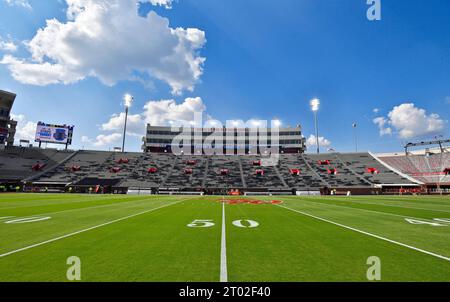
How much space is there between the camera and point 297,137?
8762cm

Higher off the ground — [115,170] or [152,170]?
[152,170]

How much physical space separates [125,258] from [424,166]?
82.8 metres

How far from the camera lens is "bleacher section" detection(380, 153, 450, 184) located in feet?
194

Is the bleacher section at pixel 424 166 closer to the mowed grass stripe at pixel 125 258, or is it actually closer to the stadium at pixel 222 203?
the stadium at pixel 222 203

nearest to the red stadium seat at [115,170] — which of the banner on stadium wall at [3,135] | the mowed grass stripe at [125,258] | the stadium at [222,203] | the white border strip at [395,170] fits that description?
the stadium at [222,203]

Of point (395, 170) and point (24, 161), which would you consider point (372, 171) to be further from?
point (24, 161)

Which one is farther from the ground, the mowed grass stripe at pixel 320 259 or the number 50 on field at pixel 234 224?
the mowed grass stripe at pixel 320 259

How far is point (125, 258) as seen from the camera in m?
5.36

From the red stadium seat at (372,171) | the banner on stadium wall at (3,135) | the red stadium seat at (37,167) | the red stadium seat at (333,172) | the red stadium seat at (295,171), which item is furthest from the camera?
the red stadium seat at (295,171)

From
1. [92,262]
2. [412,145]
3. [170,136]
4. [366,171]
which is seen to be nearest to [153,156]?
[170,136]

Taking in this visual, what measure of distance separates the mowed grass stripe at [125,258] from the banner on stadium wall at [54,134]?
251 ft

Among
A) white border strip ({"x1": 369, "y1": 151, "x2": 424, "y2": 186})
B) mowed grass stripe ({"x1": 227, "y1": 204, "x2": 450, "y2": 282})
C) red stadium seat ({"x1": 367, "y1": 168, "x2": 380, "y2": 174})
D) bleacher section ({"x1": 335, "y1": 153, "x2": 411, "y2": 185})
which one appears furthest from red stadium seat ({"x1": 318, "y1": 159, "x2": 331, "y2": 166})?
mowed grass stripe ({"x1": 227, "y1": 204, "x2": 450, "y2": 282})

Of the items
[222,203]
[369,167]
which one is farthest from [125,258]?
[369,167]

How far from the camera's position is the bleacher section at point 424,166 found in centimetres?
5905
